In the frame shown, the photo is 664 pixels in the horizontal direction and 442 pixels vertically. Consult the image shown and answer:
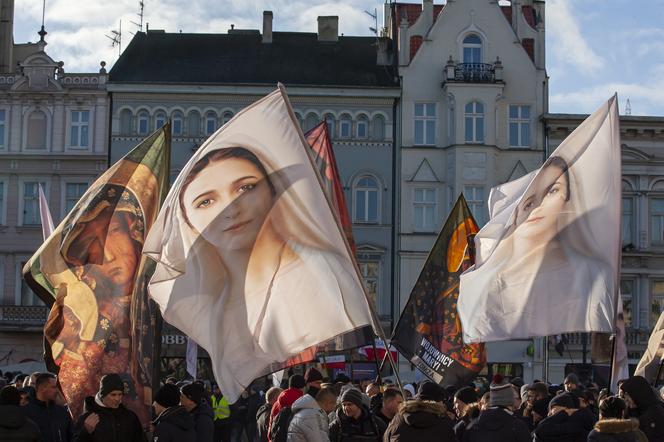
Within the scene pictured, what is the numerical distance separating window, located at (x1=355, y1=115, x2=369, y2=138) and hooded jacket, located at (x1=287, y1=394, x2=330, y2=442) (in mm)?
36448

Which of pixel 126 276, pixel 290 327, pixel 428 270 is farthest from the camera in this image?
pixel 428 270

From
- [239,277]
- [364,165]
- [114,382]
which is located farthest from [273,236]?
[364,165]

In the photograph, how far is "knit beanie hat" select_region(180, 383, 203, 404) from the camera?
1245 centimetres

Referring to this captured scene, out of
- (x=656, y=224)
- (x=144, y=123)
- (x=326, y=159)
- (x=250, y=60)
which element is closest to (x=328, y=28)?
(x=250, y=60)

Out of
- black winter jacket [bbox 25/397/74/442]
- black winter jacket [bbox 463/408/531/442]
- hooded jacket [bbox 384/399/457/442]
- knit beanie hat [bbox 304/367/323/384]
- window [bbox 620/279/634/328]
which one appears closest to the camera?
hooded jacket [bbox 384/399/457/442]

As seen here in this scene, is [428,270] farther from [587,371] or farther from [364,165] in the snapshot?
[364,165]

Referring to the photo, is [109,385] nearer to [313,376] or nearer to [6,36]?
[313,376]

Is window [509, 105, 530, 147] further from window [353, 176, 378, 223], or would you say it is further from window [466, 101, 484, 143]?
window [353, 176, 378, 223]

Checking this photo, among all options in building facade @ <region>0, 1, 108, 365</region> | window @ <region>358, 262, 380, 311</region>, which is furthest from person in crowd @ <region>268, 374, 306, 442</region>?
building facade @ <region>0, 1, 108, 365</region>

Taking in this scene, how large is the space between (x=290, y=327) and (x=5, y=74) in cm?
3787

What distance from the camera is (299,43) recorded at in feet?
164

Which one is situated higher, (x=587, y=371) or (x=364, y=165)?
(x=364, y=165)

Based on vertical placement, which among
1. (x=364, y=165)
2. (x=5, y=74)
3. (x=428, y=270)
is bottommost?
(x=428, y=270)

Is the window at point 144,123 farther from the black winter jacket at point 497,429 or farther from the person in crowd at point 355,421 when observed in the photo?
the black winter jacket at point 497,429
